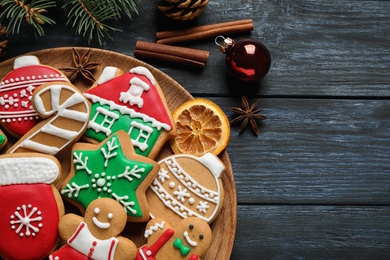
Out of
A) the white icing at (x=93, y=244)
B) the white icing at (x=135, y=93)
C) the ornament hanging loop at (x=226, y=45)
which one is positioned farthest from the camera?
the ornament hanging loop at (x=226, y=45)

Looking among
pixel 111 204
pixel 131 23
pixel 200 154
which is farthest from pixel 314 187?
pixel 131 23

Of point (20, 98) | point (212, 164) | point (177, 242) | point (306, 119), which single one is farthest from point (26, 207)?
point (306, 119)

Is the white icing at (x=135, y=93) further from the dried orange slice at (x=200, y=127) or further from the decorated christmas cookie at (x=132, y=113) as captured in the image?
the dried orange slice at (x=200, y=127)

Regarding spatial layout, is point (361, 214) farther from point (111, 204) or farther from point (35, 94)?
point (35, 94)

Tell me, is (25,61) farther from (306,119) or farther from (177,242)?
(306,119)

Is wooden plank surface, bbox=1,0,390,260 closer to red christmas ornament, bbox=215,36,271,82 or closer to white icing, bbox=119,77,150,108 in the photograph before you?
red christmas ornament, bbox=215,36,271,82

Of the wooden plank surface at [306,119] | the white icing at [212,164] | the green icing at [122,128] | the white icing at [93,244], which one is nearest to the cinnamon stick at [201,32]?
the wooden plank surface at [306,119]
